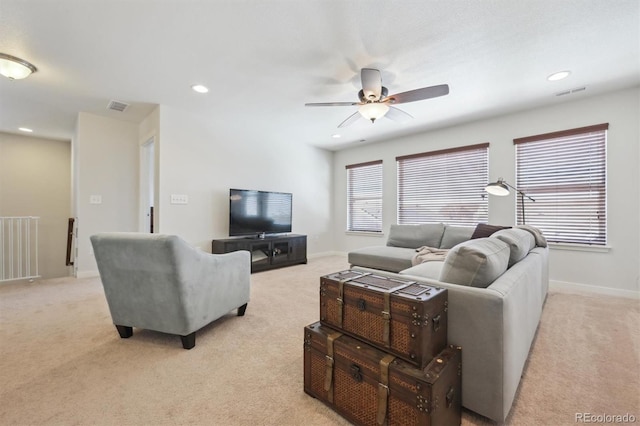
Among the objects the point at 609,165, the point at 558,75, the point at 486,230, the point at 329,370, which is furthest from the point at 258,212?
the point at 609,165

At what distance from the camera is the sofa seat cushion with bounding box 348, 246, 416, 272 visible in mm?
3420

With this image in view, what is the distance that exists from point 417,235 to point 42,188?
7015 mm

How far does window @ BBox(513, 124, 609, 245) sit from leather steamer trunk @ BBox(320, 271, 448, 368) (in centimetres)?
347

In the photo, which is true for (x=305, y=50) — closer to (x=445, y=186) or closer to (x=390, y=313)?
(x=390, y=313)

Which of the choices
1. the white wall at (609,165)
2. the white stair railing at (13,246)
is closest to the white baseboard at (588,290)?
the white wall at (609,165)

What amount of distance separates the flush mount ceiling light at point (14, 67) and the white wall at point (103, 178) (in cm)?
149

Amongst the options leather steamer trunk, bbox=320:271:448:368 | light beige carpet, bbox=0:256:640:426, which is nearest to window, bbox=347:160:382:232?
light beige carpet, bbox=0:256:640:426

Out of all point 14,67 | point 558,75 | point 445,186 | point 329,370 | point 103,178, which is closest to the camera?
point 329,370

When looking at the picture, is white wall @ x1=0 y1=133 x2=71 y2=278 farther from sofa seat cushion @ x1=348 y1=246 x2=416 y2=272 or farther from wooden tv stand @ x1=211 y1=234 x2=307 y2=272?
sofa seat cushion @ x1=348 y1=246 x2=416 y2=272

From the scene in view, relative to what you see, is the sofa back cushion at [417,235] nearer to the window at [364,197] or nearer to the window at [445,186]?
the window at [445,186]

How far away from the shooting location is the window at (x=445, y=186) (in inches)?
168

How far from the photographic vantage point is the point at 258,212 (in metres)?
4.62

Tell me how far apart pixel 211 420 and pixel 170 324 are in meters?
0.86

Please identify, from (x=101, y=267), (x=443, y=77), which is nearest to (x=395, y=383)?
(x=101, y=267)
